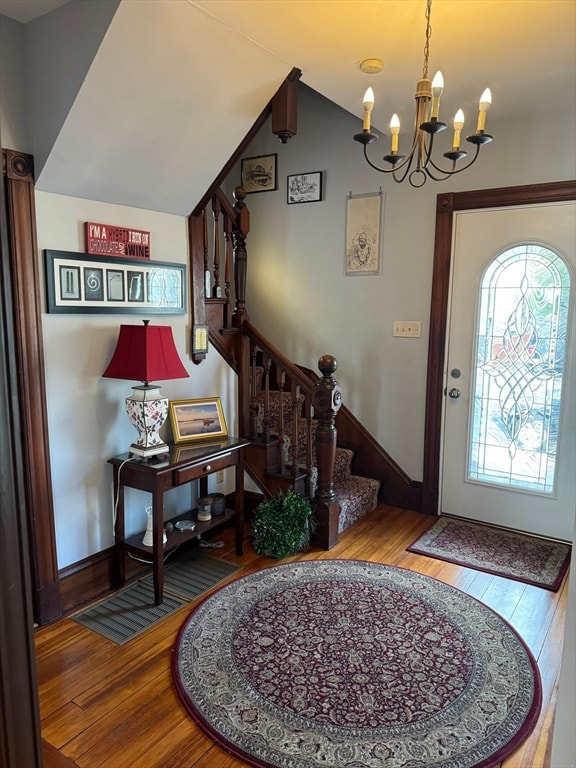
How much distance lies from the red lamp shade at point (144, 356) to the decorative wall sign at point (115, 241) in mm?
401

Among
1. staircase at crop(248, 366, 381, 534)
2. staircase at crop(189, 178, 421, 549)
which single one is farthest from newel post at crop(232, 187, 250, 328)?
staircase at crop(248, 366, 381, 534)

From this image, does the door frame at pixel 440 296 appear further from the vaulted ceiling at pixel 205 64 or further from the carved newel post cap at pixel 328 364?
the carved newel post cap at pixel 328 364

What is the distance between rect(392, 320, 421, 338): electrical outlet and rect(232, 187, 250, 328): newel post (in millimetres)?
1105

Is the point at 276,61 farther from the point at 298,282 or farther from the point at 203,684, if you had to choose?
the point at 203,684

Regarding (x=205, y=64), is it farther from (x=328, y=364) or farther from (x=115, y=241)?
(x=328, y=364)

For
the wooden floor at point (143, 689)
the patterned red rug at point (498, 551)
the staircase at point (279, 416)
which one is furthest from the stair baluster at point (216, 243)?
the patterned red rug at point (498, 551)

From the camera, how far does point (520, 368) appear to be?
3.34m

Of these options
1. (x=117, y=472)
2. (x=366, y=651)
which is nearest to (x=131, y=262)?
(x=117, y=472)

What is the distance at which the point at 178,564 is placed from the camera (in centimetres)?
303

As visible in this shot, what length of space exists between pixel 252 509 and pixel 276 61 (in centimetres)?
262

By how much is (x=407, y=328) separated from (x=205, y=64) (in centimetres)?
213

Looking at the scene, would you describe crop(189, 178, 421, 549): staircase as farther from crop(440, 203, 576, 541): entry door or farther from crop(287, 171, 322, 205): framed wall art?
crop(287, 171, 322, 205): framed wall art

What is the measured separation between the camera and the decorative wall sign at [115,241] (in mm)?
2549

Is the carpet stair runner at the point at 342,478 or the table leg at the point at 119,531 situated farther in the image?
the carpet stair runner at the point at 342,478
